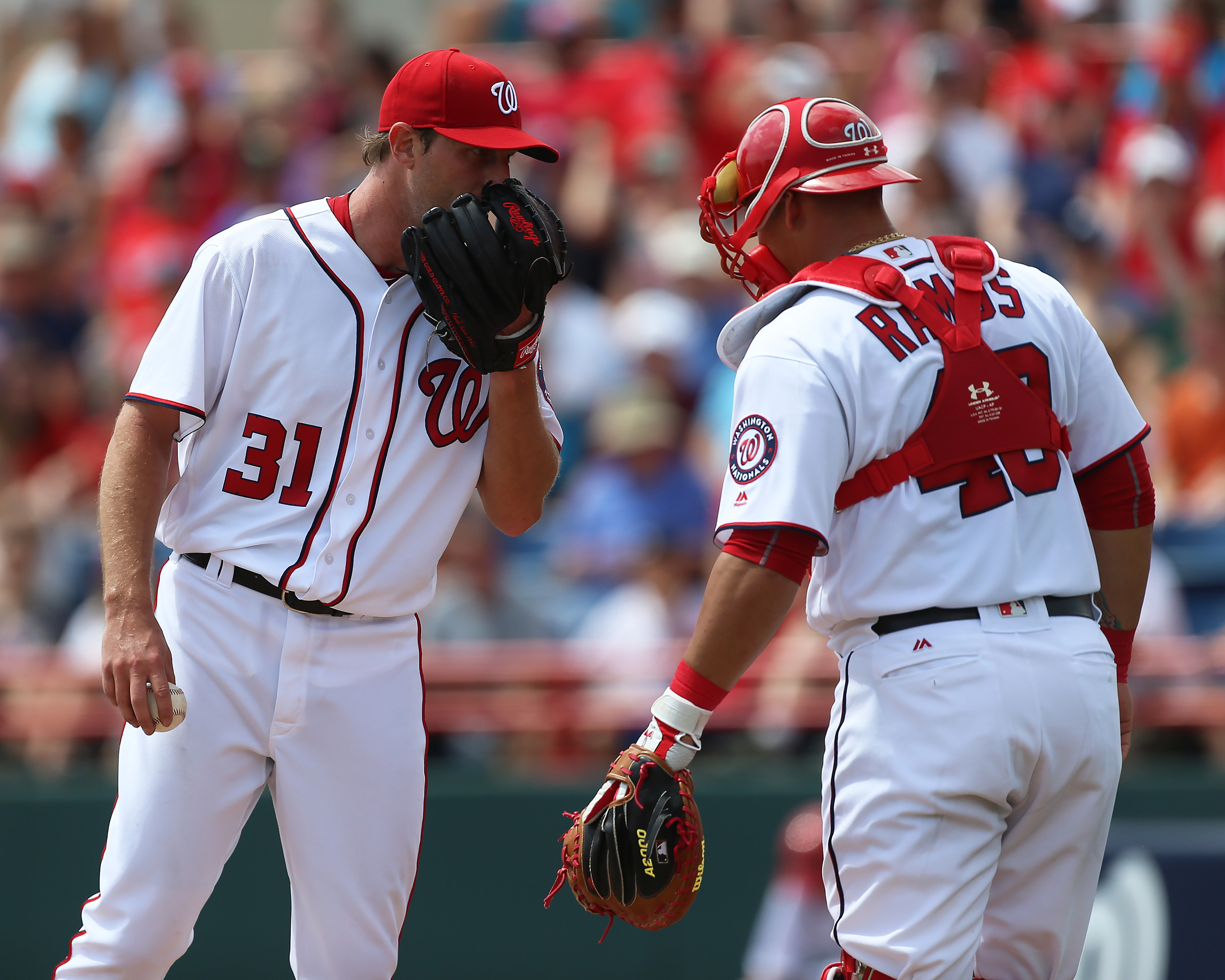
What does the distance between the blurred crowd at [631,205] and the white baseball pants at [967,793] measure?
3.57 meters

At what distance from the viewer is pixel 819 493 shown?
289 centimetres

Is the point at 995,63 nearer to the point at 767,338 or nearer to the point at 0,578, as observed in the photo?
the point at 0,578

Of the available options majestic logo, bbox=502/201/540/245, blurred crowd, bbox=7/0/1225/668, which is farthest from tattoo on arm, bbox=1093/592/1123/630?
blurred crowd, bbox=7/0/1225/668

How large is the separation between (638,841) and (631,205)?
21.7ft

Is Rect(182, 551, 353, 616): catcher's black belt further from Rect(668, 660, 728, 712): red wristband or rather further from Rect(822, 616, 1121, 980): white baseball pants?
Rect(822, 616, 1121, 980): white baseball pants

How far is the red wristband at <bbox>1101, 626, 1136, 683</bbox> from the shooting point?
3365mm

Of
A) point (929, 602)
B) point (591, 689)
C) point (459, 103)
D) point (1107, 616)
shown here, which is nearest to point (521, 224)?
point (459, 103)

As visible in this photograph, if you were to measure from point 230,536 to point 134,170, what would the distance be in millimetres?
7839

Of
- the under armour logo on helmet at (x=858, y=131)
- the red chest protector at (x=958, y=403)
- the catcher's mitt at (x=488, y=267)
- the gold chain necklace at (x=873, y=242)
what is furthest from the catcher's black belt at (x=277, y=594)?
the under armour logo on helmet at (x=858, y=131)

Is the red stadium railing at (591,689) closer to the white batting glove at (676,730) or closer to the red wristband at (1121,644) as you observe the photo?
the red wristband at (1121,644)

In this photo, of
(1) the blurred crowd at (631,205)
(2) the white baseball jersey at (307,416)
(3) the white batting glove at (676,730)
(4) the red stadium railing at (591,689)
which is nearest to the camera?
(3) the white batting glove at (676,730)

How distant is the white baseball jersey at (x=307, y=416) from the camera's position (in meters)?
3.30

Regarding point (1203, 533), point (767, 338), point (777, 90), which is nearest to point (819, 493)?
point (767, 338)

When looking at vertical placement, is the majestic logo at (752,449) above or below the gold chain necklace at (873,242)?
below
